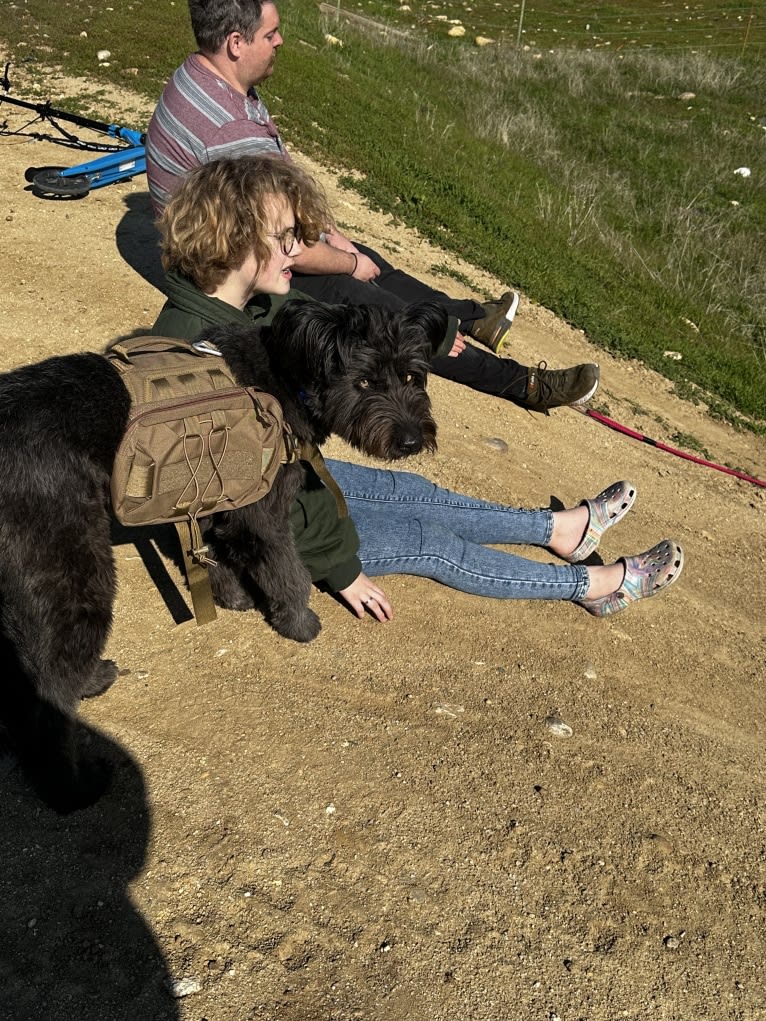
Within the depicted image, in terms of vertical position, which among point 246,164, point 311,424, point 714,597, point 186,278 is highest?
point 246,164

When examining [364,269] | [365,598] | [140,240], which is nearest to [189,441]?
[365,598]

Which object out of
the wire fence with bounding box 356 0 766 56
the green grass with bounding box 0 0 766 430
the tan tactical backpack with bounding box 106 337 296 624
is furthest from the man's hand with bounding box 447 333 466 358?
the wire fence with bounding box 356 0 766 56

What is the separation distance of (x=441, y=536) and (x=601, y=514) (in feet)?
4.39

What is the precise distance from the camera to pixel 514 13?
147 feet

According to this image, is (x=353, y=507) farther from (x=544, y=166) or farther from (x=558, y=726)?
(x=544, y=166)

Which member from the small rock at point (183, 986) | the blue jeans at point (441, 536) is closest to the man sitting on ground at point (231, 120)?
the blue jeans at point (441, 536)

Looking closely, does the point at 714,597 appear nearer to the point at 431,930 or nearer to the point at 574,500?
the point at 574,500

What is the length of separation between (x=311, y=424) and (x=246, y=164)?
1.53 meters

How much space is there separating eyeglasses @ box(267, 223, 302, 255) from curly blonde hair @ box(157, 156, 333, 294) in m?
0.05

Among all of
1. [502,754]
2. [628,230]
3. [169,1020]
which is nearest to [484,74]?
[628,230]

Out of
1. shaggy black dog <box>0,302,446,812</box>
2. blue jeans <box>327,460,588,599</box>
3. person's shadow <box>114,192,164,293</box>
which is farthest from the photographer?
person's shadow <box>114,192,164,293</box>

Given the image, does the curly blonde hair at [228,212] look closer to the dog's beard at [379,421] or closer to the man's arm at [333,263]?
the dog's beard at [379,421]

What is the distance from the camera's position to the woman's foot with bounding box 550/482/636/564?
19.4 feet

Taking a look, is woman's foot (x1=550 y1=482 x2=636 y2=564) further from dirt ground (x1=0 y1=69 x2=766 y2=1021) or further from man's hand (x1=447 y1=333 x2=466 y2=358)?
man's hand (x1=447 y1=333 x2=466 y2=358)
